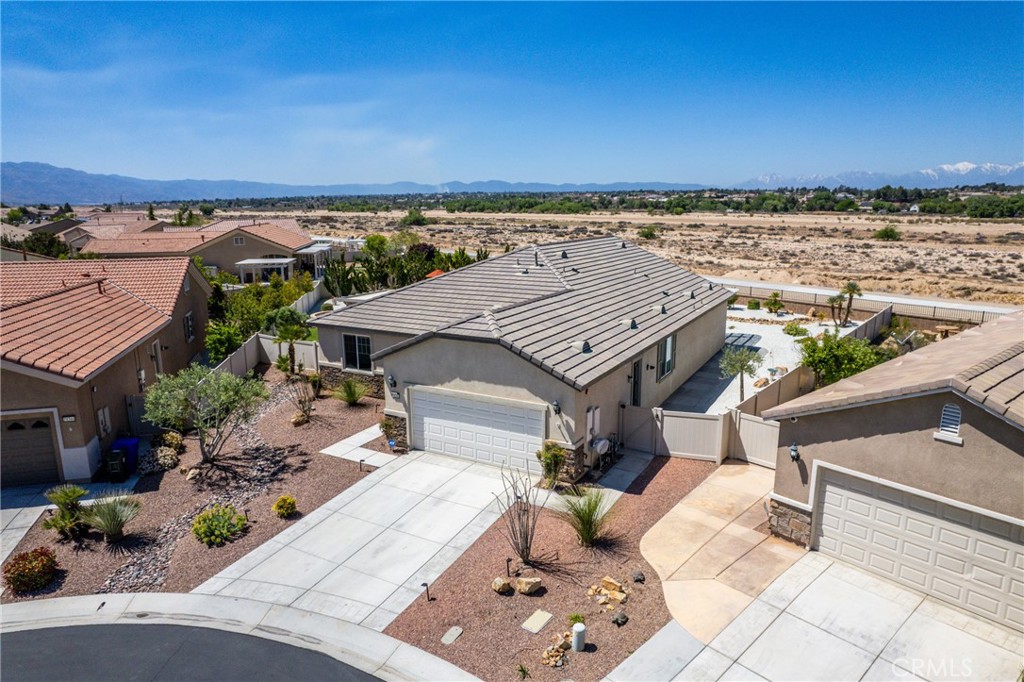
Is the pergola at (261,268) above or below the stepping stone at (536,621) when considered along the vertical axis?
above

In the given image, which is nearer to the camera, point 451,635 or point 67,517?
point 451,635

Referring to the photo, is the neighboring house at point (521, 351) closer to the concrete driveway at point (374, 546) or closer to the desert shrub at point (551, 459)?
the desert shrub at point (551, 459)

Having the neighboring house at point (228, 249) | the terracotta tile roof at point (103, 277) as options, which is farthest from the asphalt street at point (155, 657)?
the neighboring house at point (228, 249)

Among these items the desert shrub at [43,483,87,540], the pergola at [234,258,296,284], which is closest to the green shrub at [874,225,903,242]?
the pergola at [234,258,296,284]

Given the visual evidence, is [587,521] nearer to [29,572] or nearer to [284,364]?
[29,572]

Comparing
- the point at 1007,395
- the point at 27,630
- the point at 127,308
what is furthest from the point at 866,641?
the point at 127,308

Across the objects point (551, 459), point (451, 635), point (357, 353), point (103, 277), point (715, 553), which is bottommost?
point (451, 635)

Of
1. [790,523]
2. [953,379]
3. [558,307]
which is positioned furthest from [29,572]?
[953,379]
